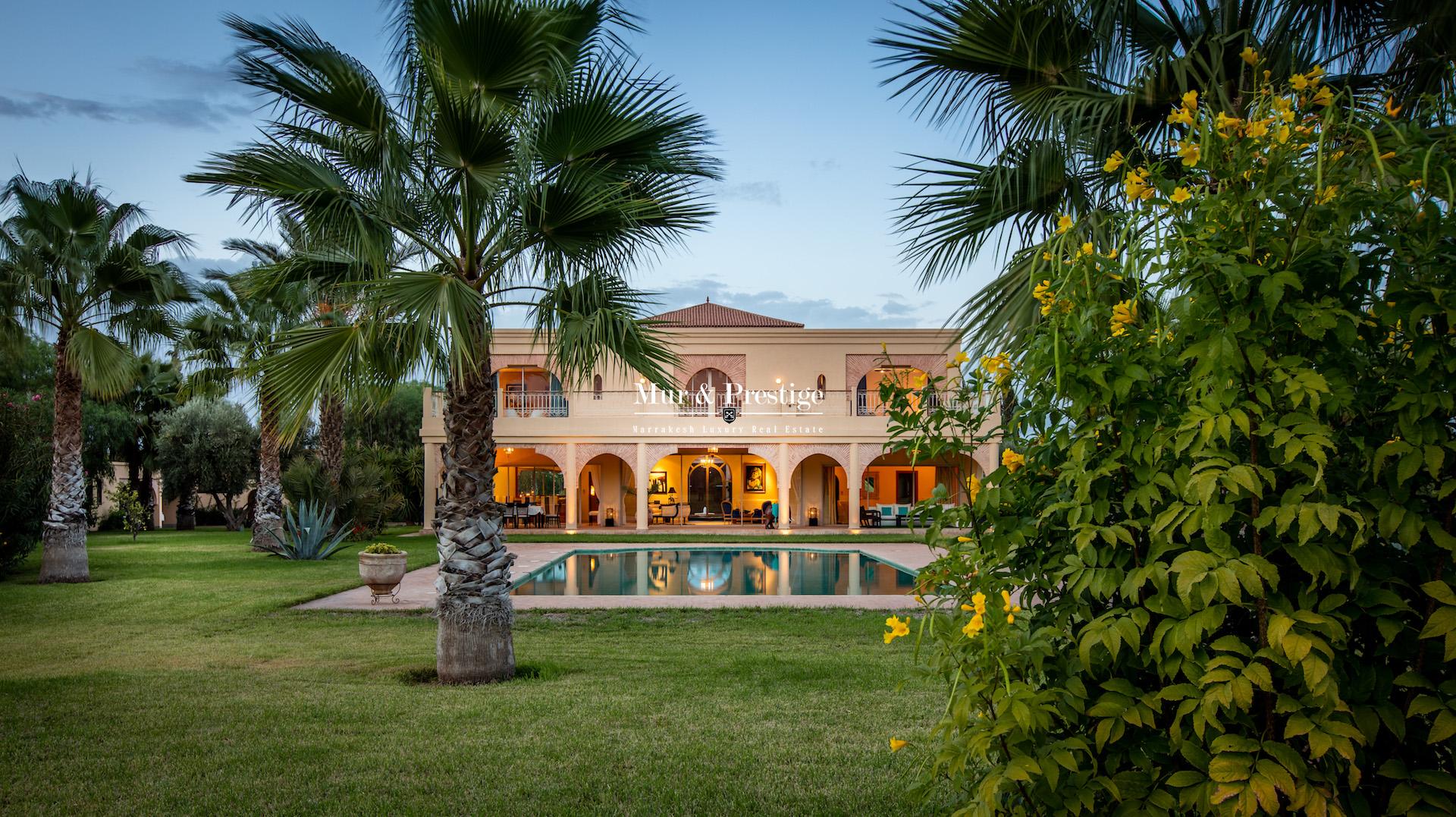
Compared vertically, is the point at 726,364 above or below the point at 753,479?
above

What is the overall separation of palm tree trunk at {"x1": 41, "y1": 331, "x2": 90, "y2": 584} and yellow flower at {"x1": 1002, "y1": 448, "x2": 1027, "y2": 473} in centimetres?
1553

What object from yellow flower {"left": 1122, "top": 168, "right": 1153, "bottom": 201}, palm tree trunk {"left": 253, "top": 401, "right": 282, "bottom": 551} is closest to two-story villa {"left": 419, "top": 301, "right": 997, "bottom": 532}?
palm tree trunk {"left": 253, "top": 401, "right": 282, "bottom": 551}

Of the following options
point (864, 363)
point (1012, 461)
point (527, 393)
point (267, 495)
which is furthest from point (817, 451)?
point (1012, 461)

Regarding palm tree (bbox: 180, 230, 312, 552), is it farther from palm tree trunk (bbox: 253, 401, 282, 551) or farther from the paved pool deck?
the paved pool deck

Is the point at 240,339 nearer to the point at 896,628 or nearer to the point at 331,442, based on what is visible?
the point at 331,442

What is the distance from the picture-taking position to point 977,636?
73.7 inches

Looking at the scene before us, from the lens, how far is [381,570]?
10.7 m

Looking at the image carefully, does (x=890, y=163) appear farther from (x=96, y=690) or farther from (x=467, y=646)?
(x=96, y=690)

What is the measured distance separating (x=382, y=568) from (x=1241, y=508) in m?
10.7

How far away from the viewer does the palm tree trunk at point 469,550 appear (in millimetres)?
6387

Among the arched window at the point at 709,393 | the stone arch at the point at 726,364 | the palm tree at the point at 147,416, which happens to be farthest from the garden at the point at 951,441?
the palm tree at the point at 147,416

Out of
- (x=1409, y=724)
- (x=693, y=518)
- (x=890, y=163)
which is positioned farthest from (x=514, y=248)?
(x=693, y=518)

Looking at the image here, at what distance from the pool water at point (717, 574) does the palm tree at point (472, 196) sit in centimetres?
662

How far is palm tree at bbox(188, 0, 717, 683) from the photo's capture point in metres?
5.55
